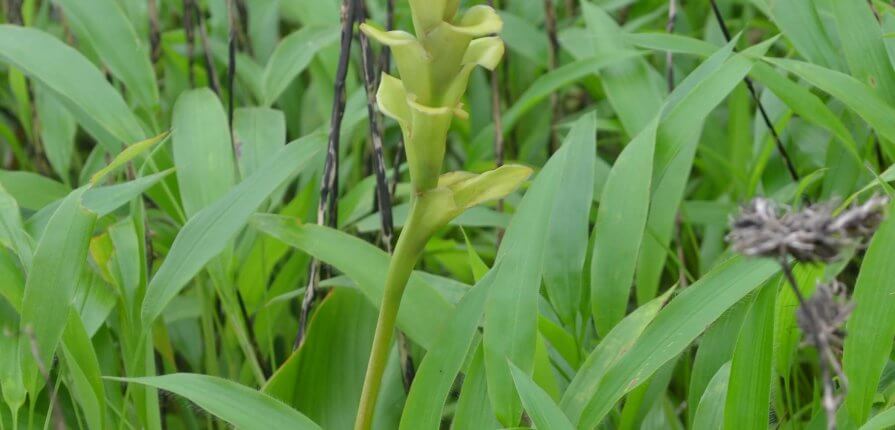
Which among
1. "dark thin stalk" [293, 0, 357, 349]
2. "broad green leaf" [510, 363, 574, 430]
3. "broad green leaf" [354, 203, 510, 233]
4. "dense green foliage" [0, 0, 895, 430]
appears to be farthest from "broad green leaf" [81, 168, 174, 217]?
"broad green leaf" [510, 363, 574, 430]

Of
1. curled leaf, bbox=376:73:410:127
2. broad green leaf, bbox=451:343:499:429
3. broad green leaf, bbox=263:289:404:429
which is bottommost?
broad green leaf, bbox=263:289:404:429

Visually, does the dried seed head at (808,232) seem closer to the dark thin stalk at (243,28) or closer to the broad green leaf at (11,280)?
the broad green leaf at (11,280)

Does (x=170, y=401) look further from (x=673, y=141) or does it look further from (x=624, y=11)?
(x=624, y=11)

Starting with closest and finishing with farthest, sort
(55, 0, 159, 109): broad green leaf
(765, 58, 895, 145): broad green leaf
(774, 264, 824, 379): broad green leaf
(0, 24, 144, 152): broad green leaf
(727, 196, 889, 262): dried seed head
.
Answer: (727, 196, 889, 262): dried seed head < (774, 264, 824, 379): broad green leaf < (765, 58, 895, 145): broad green leaf < (0, 24, 144, 152): broad green leaf < (55, 0, 159, 109): broad green leaf

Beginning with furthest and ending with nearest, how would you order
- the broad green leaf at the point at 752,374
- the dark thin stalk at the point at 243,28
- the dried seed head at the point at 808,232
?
the dark thin stalk at the point at 243,28 < the broad green leaf at the point at 752,374 < the dried seed head at the point at 808,232

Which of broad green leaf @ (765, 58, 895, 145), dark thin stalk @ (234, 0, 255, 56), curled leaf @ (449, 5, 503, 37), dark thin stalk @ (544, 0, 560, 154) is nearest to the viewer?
curled leaf @ (449, 5, 503, 37)

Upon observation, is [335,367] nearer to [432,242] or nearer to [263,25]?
[432,242]

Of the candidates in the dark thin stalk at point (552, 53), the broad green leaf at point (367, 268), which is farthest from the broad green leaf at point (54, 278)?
the dark thin stalk at point (552, 53)

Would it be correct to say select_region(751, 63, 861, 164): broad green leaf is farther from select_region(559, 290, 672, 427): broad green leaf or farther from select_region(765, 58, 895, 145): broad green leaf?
select_region(559, 290, 672, 427): broad green leaf
